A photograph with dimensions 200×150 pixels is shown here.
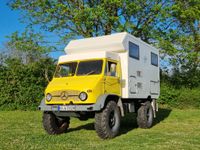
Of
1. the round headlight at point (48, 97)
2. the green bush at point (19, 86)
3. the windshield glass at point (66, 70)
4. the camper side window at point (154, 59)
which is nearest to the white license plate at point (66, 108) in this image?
the round headlight at point (48, 97)

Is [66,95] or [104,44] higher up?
[104,44]

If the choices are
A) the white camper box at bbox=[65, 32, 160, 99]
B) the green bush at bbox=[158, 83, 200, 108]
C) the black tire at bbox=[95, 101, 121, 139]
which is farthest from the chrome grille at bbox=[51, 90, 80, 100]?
the green bush at bbox=[158, 83, 200, 108]

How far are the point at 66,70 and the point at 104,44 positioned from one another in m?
1.68

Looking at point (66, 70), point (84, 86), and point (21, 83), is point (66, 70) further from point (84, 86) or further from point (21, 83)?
point (21, 83)

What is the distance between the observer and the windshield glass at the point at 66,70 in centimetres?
1158

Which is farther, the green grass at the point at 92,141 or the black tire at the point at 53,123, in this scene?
the black tire at the point at 53,123

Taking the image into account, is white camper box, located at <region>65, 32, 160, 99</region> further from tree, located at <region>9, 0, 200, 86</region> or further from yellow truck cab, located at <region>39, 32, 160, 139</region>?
tree, located at <region>9, 0, 200, 86</region>

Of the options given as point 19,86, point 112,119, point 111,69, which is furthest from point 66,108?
point 19,86

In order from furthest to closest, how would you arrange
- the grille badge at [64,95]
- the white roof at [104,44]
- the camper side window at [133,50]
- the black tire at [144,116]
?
the black tire at [144,116], the camper side window at [133,50], the white roof at [104,44], the grille badge at [64,95]

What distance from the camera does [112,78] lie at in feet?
37.3

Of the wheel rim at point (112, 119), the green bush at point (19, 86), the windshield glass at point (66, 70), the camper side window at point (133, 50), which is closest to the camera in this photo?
the wheel rim at point (112, 119)

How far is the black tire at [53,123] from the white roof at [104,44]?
2550 millimetres

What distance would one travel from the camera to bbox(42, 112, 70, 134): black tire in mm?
11398

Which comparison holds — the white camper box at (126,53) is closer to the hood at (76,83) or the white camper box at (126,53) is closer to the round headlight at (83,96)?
the hood at (76,83)
